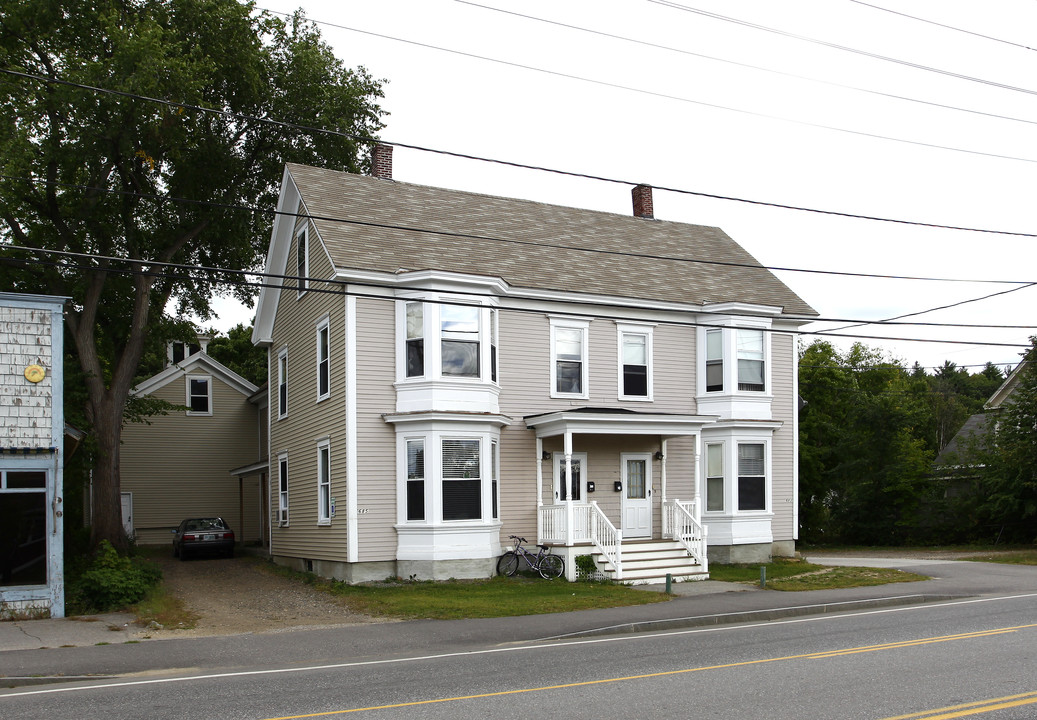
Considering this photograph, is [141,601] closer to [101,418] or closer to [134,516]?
[101,418]

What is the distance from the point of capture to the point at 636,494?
2411 centimetres

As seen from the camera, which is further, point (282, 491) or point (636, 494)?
point (282, 491)

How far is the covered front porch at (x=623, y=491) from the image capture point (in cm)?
2136

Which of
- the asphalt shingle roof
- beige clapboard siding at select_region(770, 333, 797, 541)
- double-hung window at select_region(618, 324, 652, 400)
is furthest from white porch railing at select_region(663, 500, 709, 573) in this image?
the asphalt shingle roof

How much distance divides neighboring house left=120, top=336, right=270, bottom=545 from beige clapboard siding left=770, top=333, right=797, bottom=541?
59.4 ft

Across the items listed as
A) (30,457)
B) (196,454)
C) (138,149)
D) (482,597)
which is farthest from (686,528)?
(196,454)

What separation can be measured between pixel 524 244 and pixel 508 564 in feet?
27.7

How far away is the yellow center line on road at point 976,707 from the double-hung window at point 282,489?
20468 mm

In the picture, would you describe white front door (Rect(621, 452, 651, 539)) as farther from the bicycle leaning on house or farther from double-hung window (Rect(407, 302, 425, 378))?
double-hung window (Rect(407, 302, 425, 378))

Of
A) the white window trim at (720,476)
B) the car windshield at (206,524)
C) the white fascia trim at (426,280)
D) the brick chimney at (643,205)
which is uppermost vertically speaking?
the brick chimney at (643,205)

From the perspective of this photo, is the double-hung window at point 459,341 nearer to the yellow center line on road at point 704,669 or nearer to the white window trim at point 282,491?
the white window trim at point 282,491

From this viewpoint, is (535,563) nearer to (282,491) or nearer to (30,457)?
(282,491)

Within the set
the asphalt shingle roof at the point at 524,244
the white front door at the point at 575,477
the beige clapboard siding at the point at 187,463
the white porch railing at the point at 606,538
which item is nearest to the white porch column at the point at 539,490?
the white front door at the point at 575,477

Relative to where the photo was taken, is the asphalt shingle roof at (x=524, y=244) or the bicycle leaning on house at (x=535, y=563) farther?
the asphalt shingle roof at (x=524, y=244)
